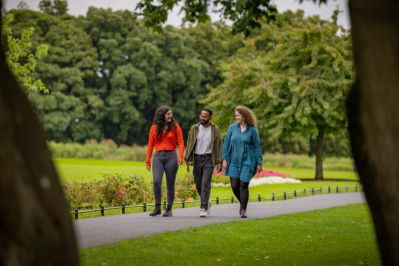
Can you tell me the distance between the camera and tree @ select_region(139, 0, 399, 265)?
12.8 feet

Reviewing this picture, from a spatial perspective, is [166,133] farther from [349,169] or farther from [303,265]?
[349,169]

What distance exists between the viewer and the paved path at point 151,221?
9.99 metres

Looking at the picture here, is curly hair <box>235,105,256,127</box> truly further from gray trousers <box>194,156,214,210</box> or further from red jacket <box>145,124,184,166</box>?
red jacket <box>145,124,184,166</box>

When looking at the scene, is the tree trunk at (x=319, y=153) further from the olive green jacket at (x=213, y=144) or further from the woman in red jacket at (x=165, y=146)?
the woman in red jacket at (x=165, y=146)

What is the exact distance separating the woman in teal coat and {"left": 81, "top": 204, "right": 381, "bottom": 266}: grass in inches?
34.8

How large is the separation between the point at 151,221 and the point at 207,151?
183 centimetres

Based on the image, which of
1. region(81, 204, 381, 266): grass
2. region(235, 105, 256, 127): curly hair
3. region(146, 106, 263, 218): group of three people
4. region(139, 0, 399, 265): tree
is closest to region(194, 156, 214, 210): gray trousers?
region(146, 106, 263, 218): group of three people

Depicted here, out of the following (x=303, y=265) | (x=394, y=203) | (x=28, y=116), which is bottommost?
(x=303, y=265)

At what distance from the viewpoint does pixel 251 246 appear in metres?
9.14

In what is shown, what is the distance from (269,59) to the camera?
126 ft

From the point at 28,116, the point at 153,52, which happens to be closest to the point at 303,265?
the point at 28,116

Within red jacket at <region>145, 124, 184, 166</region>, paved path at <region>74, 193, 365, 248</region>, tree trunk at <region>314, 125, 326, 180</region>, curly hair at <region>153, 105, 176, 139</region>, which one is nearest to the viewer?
paved path at <region>74, 193, 365, 248</region>

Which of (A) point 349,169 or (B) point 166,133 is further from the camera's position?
(A) point 349,169

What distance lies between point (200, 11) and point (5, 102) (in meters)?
8.34
